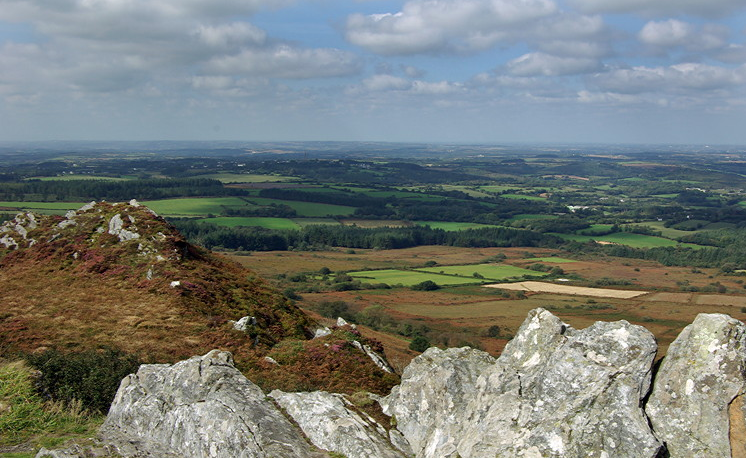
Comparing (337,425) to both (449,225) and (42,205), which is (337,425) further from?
(449,225)

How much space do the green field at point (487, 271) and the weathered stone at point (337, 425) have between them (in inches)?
3607

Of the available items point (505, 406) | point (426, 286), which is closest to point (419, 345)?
point (505, 406)

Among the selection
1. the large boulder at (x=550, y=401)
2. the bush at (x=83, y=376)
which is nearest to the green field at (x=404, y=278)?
the bush at (x=83, y=376)

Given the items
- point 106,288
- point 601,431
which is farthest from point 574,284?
point 601,431

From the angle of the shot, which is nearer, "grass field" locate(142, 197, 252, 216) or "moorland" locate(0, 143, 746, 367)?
"moorland" locate(0, 143, 746, 367)

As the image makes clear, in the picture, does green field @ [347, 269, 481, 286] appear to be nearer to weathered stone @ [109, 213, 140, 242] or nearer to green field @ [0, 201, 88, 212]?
weathered stone @ [109, 213, 140, 242]

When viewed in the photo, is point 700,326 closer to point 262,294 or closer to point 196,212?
point 262,294

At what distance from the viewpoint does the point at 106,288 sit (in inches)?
1239

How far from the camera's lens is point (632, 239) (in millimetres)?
160875

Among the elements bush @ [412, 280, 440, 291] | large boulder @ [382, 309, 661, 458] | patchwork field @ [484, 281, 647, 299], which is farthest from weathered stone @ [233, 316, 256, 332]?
patchwork field @ [484, 281, 647, 299]

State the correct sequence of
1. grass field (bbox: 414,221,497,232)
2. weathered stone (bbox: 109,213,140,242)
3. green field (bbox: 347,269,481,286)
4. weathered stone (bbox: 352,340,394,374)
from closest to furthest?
1. weathered stone (bbox: 352,340,394,374)
2. weathered stone (bbox: 109,213,140,242)
3. green field (bbox: 347,269,481,286)
4. grass field (bbox: 414,221,497,232)

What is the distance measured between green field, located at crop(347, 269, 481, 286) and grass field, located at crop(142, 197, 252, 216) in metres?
81.9

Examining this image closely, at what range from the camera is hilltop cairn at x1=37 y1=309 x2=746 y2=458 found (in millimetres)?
11516

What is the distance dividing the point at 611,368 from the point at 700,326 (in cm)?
226
